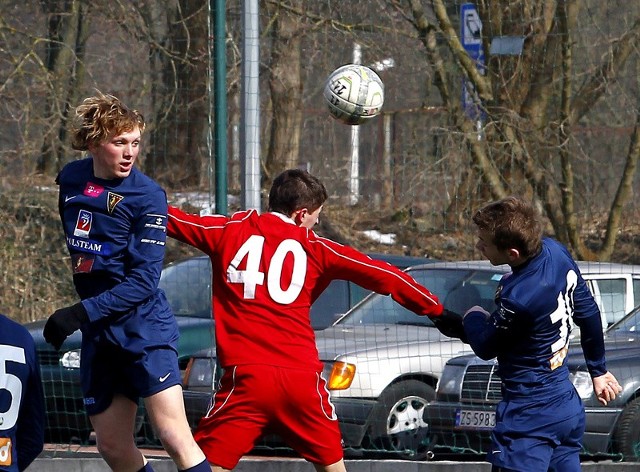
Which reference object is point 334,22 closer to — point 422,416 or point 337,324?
point 337,324

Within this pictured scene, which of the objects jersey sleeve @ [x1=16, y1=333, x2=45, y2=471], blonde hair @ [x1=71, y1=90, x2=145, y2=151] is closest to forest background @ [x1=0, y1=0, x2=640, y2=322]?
blonde hair @ [x1=71, y1=90, x2=145, y2=151]

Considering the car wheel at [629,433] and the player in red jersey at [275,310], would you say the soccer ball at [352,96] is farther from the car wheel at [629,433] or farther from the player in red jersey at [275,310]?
the car wheel at [629,433]

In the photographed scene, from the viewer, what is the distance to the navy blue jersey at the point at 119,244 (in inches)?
223

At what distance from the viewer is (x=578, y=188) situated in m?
10.4

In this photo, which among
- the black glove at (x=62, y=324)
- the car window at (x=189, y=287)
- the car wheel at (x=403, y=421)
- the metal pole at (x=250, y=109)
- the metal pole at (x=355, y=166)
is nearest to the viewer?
the black glove at (x=62, y=324)

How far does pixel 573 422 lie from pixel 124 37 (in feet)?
20.9

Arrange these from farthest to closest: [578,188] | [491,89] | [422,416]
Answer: [578,188] → [491,89] → [422,416]

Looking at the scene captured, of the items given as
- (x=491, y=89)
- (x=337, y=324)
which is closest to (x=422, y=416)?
(x=337, y=324)

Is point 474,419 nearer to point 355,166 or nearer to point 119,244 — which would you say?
point 355,166

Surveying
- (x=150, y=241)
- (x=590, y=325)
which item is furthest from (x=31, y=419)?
(x=590, y=325)

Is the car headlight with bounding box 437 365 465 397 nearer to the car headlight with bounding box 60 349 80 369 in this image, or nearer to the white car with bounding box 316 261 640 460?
the white car with bounding box 316 261 640 460

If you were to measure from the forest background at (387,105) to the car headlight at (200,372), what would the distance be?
114cm

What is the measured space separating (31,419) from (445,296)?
18.0ft

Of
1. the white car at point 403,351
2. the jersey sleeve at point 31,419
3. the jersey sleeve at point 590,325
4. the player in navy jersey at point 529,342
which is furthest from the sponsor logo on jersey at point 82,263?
the white car at point 403,351
